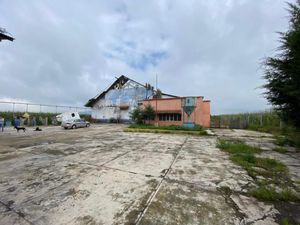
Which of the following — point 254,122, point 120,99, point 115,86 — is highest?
point 115,86

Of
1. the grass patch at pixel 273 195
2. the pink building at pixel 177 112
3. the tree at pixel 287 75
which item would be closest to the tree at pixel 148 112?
the pink building at pixel 177 112

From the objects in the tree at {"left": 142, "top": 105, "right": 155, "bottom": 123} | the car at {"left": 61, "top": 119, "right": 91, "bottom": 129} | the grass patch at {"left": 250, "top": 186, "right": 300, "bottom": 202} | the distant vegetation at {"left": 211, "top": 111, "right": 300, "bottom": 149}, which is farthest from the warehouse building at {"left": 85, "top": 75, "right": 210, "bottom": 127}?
the grass patch at {"left": 250, "top": 186, "right": 300, "bottom": 202}

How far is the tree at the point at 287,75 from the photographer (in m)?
6.49

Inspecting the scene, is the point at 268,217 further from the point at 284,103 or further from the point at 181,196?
the point at 284,103

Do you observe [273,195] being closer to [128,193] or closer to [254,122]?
[128,193]

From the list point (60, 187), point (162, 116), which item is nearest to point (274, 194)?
point (60, 187)

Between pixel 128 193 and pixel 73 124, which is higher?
pixel 73 124

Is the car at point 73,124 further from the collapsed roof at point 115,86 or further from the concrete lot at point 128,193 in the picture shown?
the concrete lot at point 128,193

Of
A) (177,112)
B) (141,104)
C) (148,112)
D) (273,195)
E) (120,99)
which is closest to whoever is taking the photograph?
(273,195)

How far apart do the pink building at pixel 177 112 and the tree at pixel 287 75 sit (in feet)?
30.0

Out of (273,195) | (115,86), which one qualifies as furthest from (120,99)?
(273,195)

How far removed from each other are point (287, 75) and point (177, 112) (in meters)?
11.8

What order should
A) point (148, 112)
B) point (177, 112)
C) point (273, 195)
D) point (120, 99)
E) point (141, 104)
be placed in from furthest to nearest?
point (120, 99)
point (141, 104)
point (148, 112)
point (177, 112)
point (273, 195)

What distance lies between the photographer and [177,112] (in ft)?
60.8
